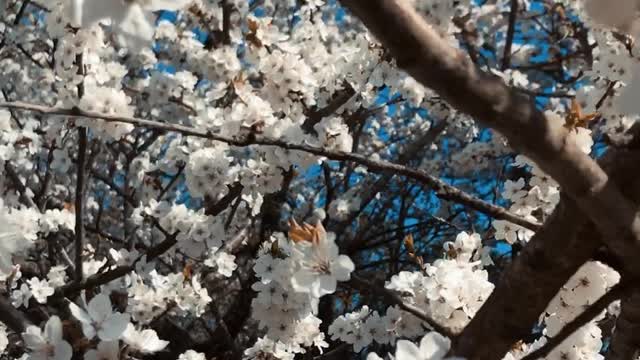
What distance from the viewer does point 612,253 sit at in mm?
1190

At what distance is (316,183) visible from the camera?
7203 millimetres

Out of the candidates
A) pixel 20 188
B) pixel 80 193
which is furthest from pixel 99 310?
pixel 20 188

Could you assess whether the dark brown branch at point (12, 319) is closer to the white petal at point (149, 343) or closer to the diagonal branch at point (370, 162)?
the white petal at point (149, 343)

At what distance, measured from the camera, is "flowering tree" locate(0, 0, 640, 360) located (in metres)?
1.10

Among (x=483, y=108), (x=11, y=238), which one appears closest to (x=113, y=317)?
(x=11, y=238)

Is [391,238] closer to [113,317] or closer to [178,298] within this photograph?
[178,298]

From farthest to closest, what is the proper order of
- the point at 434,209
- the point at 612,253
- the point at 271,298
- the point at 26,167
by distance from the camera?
the point at 434,209
the point at 26,167
the point at 271,298
the point at 612,253

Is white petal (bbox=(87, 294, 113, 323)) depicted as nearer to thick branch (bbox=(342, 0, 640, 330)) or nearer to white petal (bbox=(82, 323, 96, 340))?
white petal (bbox=(82, 323, 96, 340))

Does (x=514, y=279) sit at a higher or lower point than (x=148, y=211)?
lower

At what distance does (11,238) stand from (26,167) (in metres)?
3.82

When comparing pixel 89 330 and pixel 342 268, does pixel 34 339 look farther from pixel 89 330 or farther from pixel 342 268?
pixel 342 268

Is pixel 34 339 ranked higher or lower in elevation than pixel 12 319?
lower

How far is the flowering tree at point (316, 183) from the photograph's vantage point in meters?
1.10

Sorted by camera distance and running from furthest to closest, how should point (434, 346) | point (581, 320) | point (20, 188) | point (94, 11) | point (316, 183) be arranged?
point (316, 183)
point (20, 188)
point (434, 346)
point (581, 320)
point (94, 11)
